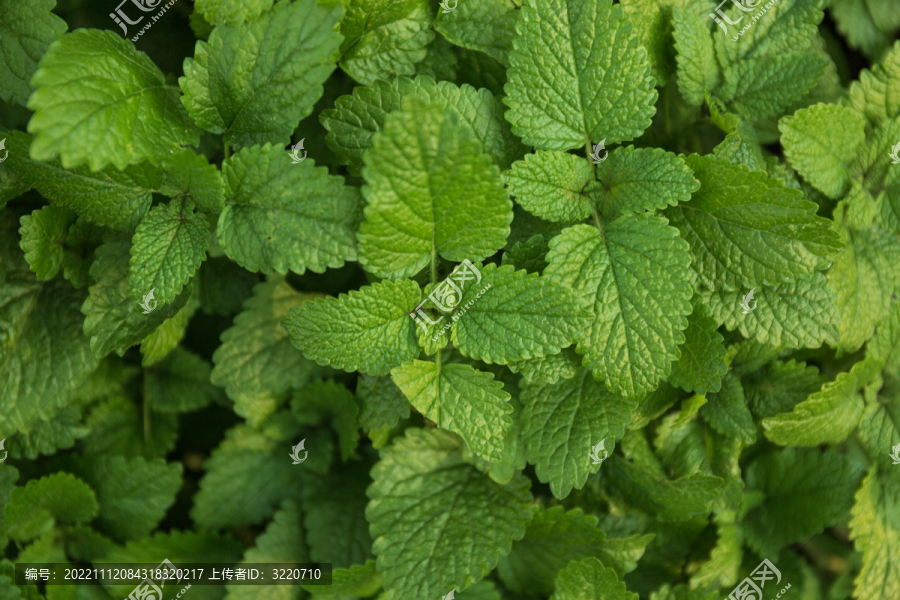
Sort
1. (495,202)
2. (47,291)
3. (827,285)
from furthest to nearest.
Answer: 1. (47,291)
2. (827,285)
3. (495,202)

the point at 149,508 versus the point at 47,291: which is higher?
the point at 47,291

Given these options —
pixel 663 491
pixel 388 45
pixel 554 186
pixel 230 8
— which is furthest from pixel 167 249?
pixel 663 491

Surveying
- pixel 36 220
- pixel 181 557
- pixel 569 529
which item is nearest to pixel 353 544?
pixel 181 557

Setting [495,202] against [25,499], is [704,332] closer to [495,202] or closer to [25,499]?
[495,202]

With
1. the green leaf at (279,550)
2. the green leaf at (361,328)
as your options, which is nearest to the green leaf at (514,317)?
the green leaf at (361,328)
